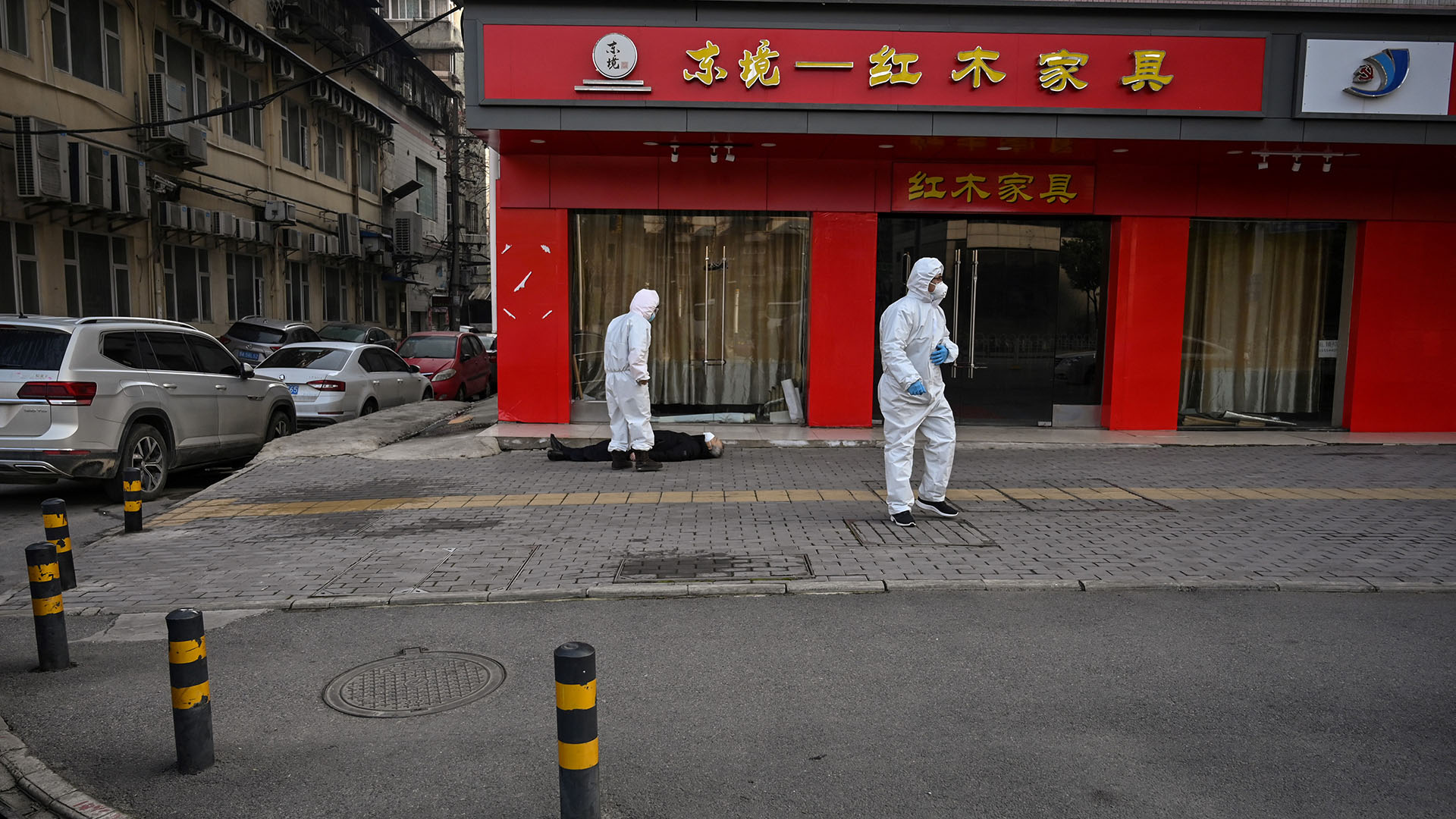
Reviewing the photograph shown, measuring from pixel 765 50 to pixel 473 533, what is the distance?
6.61 m

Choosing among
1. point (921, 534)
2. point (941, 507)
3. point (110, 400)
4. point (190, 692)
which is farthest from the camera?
point (110, 400)

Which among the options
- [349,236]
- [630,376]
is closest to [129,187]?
[349,236]

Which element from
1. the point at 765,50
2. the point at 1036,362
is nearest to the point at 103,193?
the point at 765,50

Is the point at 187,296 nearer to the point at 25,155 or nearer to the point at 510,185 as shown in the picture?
the point at 25,155

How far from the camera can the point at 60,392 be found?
782 cm

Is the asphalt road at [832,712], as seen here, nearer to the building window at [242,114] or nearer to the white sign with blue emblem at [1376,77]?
the white sign with blue emblem at [1376,77]

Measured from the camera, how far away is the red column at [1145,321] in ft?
40.0

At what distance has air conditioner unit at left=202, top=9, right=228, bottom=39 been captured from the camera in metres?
21.4

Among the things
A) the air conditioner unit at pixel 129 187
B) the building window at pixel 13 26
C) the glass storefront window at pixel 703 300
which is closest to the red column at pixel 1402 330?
the glass storefront window at pixel 703 300

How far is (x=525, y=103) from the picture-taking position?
10.4m

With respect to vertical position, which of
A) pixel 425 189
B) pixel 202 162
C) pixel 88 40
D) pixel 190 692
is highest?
pixel 425 189

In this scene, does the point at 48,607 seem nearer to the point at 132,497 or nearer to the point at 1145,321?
the point at 132,497

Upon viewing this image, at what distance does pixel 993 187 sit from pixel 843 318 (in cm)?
265

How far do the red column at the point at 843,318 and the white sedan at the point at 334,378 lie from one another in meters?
6.90
